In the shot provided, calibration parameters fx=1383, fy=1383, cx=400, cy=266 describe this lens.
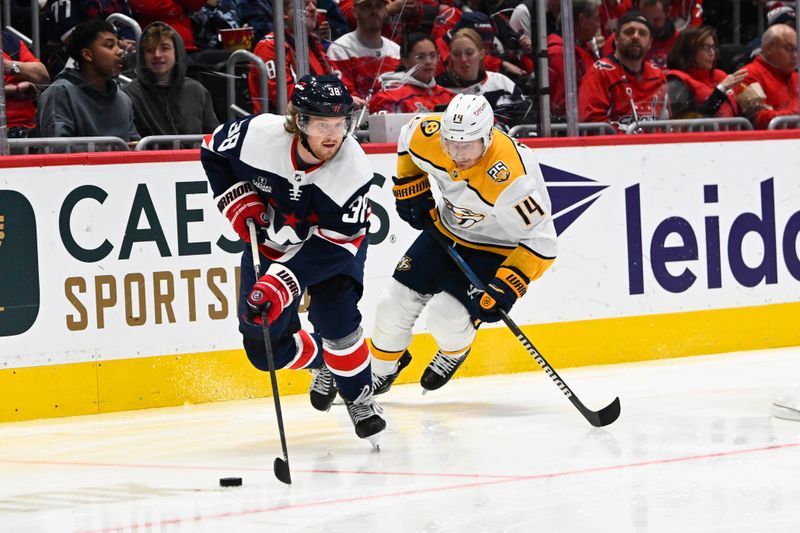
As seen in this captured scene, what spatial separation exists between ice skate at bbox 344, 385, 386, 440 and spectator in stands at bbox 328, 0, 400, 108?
2.14m

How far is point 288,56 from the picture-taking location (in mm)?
6387

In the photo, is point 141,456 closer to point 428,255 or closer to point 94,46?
point 428,255

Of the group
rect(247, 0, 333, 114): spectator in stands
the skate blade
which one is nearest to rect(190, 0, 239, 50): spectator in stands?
rect(247, 0, 333, 114): spectator in stands

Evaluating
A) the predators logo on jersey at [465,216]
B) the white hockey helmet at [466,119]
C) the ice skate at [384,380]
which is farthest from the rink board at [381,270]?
the white hockey helmet at [466,119]

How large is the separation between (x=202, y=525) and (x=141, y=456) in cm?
127

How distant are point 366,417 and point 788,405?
63.7 inches

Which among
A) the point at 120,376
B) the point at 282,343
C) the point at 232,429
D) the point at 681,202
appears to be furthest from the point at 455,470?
→ the point at 681,202

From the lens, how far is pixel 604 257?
713 centimetres

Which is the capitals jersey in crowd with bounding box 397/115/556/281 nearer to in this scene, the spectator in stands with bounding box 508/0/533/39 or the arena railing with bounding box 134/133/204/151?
the arena railing with bounding box 134/133/204/151

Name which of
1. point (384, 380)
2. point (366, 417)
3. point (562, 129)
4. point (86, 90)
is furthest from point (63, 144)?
point (562, 129)

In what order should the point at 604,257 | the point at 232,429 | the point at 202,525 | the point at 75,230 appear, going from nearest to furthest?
the point at 202,525, the point at 232,429, the point at 75,230, the point at 604,257

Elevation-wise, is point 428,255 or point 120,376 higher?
point 428,255

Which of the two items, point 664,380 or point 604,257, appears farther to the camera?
point 604,257

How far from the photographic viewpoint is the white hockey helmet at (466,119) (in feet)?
17.0
